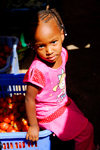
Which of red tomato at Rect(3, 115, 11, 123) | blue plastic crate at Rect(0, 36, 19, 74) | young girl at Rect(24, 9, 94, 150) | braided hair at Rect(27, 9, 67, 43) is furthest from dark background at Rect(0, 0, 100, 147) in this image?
Answer: braided hair at Rect(27, 9, 67, 43)

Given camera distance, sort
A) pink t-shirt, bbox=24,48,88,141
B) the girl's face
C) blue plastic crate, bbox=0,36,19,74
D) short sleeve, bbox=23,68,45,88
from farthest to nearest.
A: blue plastic crate, bbox=0,36,19,74 < pink t-shirt, bbox=24,48,88,141 < short sleeve, bbox=23,68,45,88 < the girl's face

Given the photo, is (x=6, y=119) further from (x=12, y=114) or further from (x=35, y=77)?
(x=35, y=77)

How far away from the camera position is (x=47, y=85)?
5.67 feet

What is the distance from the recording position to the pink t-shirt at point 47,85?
1.63 m

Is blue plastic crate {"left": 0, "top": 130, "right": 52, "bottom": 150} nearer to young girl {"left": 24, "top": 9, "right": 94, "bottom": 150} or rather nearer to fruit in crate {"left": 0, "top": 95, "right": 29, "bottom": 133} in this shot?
young girl {"left": 24, "top": 9, "right": 94, "bottom": 150}

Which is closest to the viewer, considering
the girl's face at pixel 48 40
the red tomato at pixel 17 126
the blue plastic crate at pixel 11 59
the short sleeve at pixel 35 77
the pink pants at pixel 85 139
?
the girl's face at pixel 48 40

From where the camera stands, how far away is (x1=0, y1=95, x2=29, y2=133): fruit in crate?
2238 millimetres

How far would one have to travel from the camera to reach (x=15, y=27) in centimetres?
456

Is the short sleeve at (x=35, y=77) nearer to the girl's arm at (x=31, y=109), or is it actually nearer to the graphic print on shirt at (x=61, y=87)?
the girl's arm at (x=31, y=109)

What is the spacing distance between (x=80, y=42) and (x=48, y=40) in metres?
2.79

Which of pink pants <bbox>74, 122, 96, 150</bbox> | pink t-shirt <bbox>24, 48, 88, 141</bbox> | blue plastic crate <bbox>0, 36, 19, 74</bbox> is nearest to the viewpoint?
pink t-shirt <bbox>24, 48, 88, 141</bbox>

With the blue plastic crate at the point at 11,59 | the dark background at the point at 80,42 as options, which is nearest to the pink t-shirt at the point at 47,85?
the dark background at the point at 80,42

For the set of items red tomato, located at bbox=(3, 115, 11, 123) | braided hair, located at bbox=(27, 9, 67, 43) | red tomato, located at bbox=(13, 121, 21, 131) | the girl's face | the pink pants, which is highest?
braided hair, located at bbox=(27, 9, 67, 43)

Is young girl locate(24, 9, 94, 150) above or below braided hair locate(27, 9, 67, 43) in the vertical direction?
below
